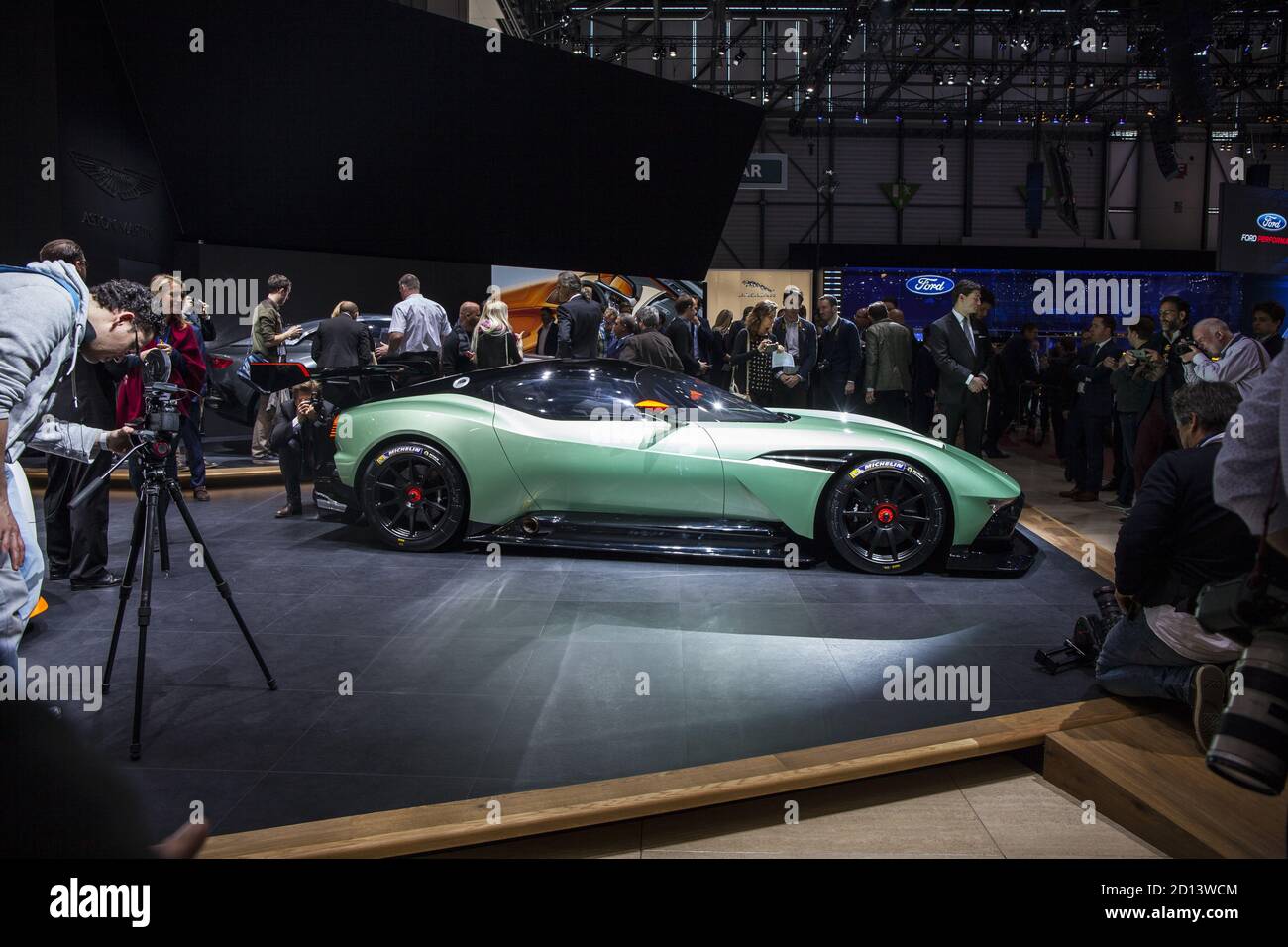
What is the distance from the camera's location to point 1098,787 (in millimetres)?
2746

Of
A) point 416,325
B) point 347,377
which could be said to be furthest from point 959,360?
point 416,325

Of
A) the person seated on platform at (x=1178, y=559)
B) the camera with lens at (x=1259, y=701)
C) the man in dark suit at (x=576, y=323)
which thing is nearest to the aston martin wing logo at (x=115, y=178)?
the man in dark suit at (x=576, y=323)

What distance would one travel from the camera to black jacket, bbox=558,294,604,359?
8812 millimetres

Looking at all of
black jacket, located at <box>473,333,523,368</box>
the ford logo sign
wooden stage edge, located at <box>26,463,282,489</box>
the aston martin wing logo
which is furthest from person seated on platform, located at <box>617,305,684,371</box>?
the ford logo sign

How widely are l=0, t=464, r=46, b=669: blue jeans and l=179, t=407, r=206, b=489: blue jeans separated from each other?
464 centimetres

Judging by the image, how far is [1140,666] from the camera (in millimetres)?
3391

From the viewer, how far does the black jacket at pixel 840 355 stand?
29.9 feet

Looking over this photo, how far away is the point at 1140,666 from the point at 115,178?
8.25 metres

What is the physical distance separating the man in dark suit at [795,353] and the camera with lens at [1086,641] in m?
4.96

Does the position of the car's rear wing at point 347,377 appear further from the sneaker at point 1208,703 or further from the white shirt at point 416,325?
the sneaker at point 1208,703

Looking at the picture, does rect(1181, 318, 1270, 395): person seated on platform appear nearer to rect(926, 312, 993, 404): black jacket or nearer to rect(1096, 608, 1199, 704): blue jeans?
rect(926, 312, 993, 404): black jacket
